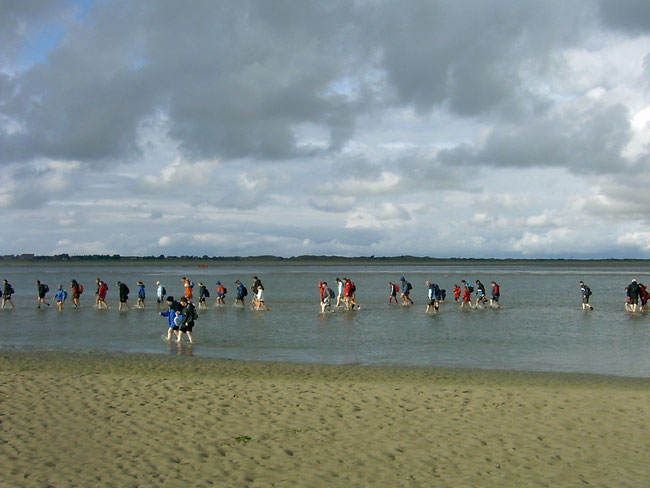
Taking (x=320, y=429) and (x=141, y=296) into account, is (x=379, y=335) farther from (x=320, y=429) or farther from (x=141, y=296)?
(x=141, y=296)

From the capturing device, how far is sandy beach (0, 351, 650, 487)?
8242mm

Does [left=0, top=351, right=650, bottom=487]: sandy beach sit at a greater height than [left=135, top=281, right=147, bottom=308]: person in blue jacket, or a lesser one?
lesser

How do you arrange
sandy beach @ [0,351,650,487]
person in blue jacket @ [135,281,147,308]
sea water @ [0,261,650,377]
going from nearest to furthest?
1. sandy beach @ [0,351,650,487]
2. sea water @ [0,261,650,377]
3. person in blue jacket @ [135,281,147,308]

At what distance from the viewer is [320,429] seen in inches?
402

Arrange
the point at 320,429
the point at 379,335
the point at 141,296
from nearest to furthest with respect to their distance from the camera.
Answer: the point at 320,429
the point at 379,335
the point at 141,296

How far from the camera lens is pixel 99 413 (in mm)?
11070

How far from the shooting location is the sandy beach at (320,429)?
27.0ft

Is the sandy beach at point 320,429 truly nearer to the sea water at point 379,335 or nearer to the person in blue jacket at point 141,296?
the sea water at point 379,335

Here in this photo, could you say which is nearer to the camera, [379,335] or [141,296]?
[379,335]

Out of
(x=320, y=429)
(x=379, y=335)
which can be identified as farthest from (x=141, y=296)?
(x=320, y=429)

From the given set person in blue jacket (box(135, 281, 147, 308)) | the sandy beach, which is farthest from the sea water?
the sandy beach

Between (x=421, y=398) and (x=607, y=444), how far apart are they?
3.73m

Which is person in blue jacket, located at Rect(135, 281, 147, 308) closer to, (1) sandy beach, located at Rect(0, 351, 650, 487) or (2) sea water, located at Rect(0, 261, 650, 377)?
(2) sea water, located at Rect(0, 261, 650, 377)

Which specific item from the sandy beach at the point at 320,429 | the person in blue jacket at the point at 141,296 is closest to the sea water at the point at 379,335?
the person in blue jacket at the point at 141,296
